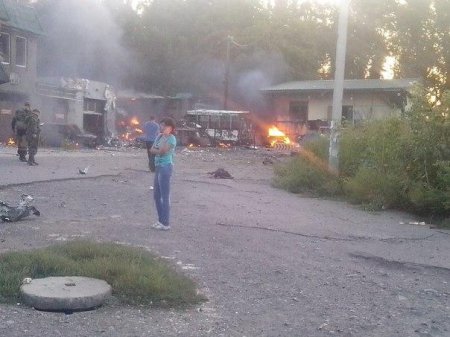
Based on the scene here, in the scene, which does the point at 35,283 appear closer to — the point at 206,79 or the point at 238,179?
the point at 238,179

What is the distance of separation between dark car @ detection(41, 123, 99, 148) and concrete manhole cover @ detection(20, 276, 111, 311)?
26.9m

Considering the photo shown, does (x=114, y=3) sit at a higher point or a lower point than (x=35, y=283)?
higher

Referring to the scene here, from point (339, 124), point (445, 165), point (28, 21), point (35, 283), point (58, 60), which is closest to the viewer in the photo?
point (35, 283)

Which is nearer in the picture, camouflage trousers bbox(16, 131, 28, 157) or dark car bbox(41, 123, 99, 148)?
camouflage trousers bbox(16, 131, 28, 157)

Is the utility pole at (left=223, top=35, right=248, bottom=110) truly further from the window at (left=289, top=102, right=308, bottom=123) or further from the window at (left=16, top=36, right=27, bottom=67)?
the window at (left=16, top=36, right=27, bottom=67)

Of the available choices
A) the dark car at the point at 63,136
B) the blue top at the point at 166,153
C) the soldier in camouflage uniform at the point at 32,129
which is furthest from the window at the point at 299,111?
the blue top at the point at 166,153

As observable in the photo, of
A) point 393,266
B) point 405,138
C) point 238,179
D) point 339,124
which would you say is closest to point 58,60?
point 238,179

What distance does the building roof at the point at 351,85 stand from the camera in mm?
37406

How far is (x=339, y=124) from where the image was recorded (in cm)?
1644

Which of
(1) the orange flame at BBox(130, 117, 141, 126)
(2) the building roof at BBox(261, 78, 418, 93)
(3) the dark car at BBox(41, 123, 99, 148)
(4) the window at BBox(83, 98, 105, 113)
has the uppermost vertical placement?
(2) the building roof at BBox(261, 78, 418, 93)

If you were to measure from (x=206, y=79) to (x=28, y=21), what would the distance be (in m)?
16.4

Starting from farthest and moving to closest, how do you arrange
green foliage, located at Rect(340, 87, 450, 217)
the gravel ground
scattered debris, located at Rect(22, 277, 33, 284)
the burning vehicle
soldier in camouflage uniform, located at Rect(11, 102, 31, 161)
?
1. the burning vehicle
2. soldier in camouflage uniform, located at Rect(11, 102, 31, 161)
3. green foliage, located at Rect(340, 87, 450, 217)
4. scattered debris, located at Rect(22, 277, 33, 284)
5. the gravel ground

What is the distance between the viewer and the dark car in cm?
3244

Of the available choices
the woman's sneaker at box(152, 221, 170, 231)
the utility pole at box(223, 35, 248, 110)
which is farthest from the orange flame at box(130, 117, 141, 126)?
the woman's sneaker at box(152, 221, 170, 231)
